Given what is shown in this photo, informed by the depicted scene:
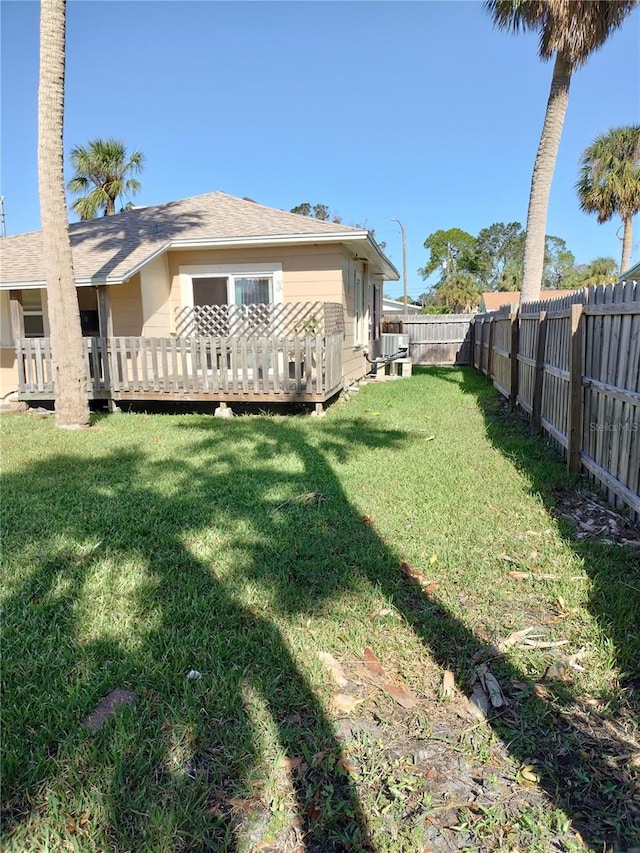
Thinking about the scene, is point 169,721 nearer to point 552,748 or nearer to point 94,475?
point 552,748

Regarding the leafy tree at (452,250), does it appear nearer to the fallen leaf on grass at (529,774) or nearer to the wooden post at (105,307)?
the wooden post at (105,307)

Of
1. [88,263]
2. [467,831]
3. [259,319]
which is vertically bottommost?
[467,831]

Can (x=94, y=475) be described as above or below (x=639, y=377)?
below

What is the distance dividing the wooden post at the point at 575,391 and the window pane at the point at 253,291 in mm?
6957

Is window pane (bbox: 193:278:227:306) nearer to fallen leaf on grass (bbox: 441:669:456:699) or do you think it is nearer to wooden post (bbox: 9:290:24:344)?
wooden post (bbox: 9:290:24:344)

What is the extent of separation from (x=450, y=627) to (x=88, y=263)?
9757 mm

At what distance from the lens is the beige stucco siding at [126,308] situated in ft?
35.2

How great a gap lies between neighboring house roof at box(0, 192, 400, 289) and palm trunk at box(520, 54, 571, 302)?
3235 millimetres

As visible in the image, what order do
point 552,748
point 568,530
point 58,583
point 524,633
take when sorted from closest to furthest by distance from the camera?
point 552,748 < point 524,633 < point 58,583 < point 568,530

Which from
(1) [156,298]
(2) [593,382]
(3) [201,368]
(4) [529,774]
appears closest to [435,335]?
(1) [156,298]

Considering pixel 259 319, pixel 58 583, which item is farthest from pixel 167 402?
pixel 58 583

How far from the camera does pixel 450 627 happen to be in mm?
2924

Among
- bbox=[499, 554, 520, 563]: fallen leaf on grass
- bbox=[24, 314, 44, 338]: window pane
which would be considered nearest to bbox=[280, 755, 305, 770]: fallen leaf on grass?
bbox=[499, 554, 520, 563]: fallen leaf on grass

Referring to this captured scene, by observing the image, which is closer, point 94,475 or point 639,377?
point 639,377
